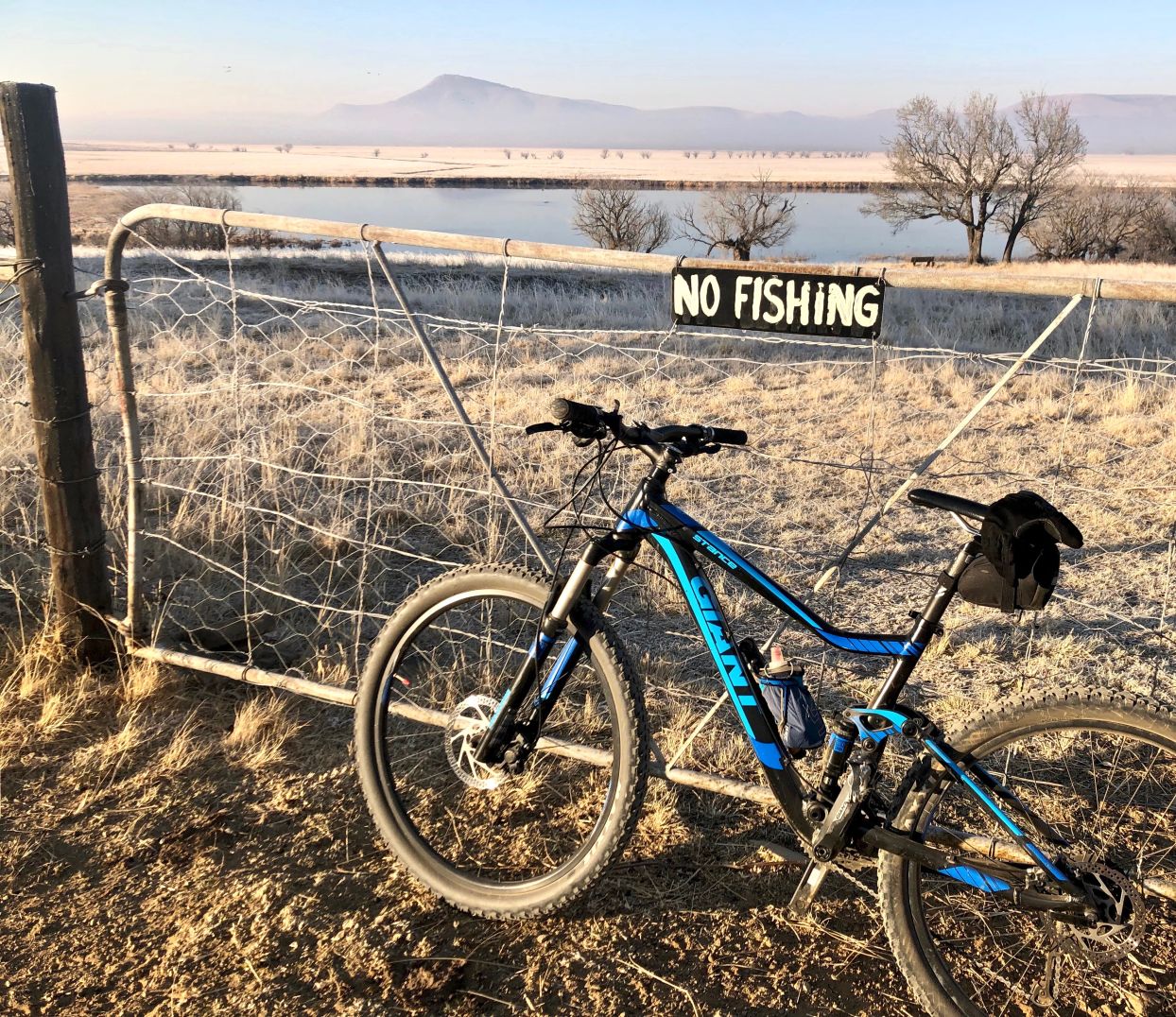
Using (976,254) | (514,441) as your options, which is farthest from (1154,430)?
(976,254)

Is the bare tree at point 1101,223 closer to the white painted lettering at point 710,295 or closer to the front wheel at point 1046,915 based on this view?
the front wheel at point 1046,915

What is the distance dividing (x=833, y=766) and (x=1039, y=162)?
48.9 metres

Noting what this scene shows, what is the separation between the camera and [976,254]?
44719 mm

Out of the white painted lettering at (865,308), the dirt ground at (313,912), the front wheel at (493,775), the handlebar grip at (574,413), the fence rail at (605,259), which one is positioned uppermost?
the fence rail at (605,259)

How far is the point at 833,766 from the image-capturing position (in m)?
2.39

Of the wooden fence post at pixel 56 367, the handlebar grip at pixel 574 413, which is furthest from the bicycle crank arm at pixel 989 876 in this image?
the wooden fence post at pixel 56 367

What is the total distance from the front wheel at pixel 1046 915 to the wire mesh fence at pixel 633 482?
0.86 metres

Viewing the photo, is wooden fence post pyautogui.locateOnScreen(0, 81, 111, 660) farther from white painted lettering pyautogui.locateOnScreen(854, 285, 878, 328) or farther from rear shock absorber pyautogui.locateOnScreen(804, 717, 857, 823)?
rear shock absorber pyautogui.locateOnScreen(804, 717, 857, 823)

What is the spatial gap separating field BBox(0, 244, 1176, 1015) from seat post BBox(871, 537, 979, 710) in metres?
0.63

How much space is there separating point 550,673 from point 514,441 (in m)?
5.31

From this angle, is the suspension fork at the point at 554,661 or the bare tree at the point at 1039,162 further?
the bare tree at the point at 1039,162

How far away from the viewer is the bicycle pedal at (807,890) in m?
2.57

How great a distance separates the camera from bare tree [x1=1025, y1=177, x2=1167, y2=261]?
38.2 metres

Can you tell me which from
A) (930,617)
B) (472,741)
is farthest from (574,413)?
(472,741)
